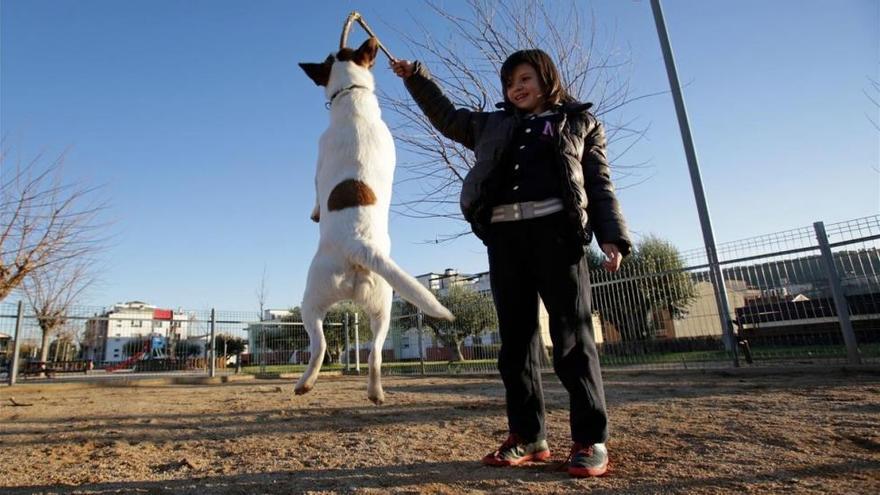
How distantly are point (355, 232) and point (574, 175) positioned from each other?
1093 millimetres

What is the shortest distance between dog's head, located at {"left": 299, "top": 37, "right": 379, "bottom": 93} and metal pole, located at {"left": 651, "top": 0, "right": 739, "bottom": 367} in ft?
22.6

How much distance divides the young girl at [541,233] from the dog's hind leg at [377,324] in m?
0.60

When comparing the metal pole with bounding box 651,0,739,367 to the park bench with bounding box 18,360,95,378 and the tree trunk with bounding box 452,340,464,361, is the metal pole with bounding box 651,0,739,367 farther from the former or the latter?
the park bench with bounding box 18,360,95,378

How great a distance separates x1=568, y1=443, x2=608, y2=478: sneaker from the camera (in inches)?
75.4

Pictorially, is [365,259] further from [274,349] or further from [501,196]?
[274,349]

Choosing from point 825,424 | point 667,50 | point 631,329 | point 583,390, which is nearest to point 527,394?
point 583,390

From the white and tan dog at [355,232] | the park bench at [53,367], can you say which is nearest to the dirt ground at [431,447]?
the white and tan dog at [355,232]

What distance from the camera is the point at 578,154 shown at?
2213mm

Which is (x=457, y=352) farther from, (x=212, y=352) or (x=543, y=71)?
(x=543, y=71)

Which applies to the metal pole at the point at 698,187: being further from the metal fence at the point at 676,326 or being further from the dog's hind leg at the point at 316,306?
the dog's hind leg at the point at 316,306

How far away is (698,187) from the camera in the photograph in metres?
8.30

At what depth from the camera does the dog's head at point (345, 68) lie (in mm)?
2727

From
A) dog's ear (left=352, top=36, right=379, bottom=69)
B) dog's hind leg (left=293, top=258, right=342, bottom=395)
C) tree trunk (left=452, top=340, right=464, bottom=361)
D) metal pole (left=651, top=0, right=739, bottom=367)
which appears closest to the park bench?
tree trunk (left=452, top=340, right=464, bottom=361)

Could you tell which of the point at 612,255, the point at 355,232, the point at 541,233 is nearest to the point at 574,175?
the point at 541,233
